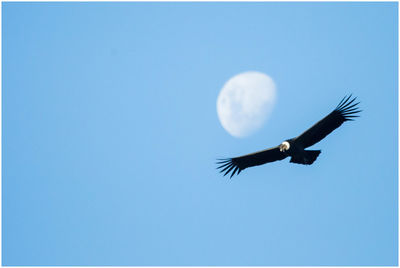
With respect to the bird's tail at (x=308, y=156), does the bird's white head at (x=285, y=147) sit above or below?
above

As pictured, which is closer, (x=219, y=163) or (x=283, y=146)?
(x=283, y=146)

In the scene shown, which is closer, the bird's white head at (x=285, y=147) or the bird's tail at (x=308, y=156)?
the bird's tail at (x=308, y=156)

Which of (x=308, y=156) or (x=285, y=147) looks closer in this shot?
(x=308, y=156)

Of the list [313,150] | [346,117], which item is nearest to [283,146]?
[313,150]

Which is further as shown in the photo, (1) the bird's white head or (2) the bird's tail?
(1) the bird's white head

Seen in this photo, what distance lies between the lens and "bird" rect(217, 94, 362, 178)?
15.4 m

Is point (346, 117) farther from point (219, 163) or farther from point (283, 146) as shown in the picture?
point (219, 163)

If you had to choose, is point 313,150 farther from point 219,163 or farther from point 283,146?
point 219,163

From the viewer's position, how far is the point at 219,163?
1717 centimetres

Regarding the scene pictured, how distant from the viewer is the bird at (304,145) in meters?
15.4

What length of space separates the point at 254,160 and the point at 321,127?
2.89 metres

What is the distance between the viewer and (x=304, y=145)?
16.2 metres

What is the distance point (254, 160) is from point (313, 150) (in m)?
2.40

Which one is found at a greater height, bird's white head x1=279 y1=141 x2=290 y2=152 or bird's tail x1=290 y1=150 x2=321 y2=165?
bird's white head x1=279 y1=141 x2=290 y2=152
